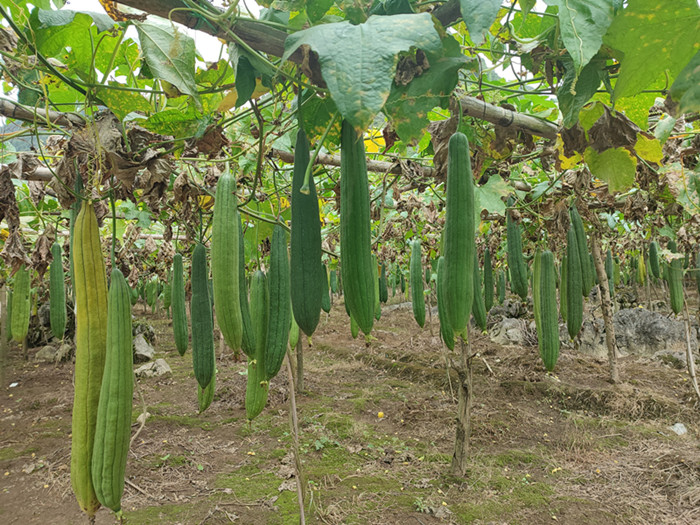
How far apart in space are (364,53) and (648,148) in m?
1.85

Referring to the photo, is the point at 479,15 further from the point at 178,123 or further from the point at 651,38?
the point at 178,123

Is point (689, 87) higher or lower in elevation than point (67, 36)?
lower

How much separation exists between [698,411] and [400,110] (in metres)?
8.98

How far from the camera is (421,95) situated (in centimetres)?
134

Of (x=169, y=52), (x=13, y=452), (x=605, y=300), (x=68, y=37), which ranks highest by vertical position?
(x=68, y=37)

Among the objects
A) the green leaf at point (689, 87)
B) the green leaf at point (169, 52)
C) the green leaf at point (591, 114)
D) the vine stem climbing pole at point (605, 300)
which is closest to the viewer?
the green leaf at point (689, 87)

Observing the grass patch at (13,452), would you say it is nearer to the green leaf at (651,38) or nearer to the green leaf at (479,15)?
the green leaf at (479,15)

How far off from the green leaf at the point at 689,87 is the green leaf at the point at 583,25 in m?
0.23

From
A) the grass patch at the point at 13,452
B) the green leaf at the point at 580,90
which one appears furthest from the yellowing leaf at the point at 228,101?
the grass patch at the point at 13,452

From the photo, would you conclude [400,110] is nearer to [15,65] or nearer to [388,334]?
[15,65]

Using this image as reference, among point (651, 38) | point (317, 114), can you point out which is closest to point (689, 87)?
point (651, 38)

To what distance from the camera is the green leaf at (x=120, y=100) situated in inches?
72.4

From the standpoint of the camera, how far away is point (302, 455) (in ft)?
20.9

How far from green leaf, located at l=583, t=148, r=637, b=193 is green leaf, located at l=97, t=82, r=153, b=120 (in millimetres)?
2083
